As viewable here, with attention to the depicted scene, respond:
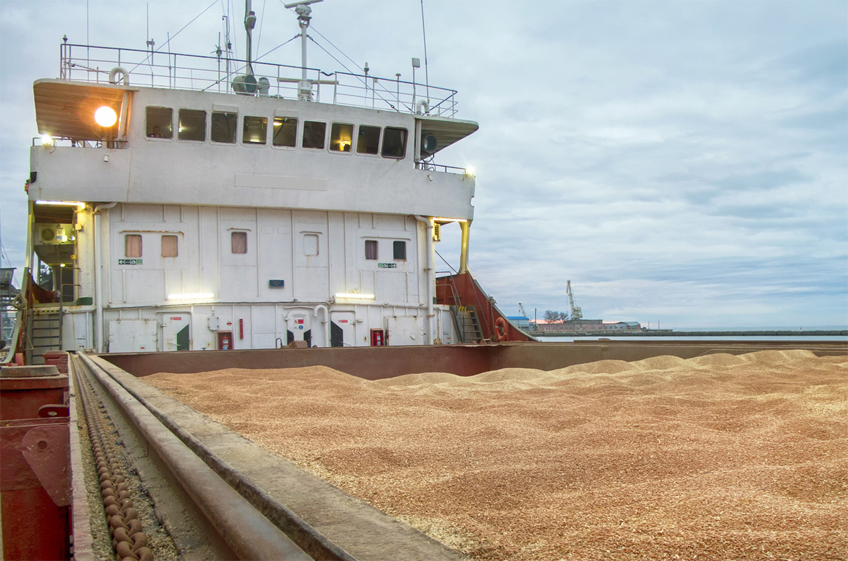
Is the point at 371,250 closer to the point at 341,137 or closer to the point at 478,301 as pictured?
the point at 341,137

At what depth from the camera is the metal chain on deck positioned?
1.36m

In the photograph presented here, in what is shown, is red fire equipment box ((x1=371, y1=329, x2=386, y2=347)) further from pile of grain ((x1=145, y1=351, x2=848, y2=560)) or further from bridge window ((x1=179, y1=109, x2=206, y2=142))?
pile of grain ((x1=145, y1=351, x2=848, y2=560))

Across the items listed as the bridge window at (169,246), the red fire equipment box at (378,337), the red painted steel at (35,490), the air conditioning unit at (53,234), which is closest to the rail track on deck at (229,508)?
the red painted steel at (35,490)

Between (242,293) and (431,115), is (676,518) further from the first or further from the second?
(431,115)

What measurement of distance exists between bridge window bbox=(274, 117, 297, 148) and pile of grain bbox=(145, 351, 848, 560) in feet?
26.6

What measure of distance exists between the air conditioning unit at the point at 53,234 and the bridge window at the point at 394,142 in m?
10.3

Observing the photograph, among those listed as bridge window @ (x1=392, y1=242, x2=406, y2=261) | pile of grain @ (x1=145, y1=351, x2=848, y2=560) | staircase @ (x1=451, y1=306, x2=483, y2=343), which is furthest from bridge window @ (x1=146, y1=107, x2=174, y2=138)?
pile of grain @ (x1=145, y1=351, x2=848, y2=560)

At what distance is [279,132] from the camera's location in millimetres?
12719

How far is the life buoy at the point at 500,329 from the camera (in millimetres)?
13241

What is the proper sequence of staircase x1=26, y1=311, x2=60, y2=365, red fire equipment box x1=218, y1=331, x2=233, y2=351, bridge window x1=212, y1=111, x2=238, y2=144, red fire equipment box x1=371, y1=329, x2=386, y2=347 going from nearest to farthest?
1. staircase x1=26, y1=311, x2=60, y2=365
2. red fire equipment box x1=218, y1=331, x2=233, y2=351
3. bridge window x1=212, y1=111, x2=238, y2=144
4. red fire equipment box x1=371, y1=329, x2=386, y2=347

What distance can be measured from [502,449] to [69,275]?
2379 cm

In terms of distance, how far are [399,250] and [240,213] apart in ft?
10.9

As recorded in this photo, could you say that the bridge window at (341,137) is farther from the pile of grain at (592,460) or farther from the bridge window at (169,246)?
the pile of grain at (592,460)

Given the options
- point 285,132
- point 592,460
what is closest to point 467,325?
point 285,132
